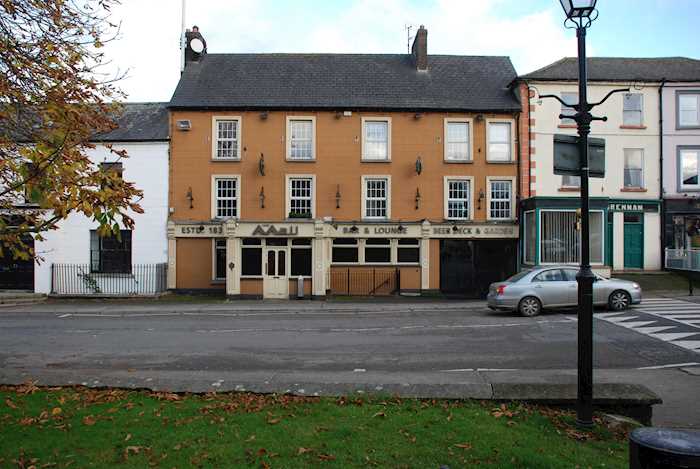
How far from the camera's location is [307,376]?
8.22m

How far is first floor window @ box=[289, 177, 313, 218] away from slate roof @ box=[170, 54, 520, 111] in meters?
3.63

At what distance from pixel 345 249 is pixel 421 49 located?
11294 millimetres

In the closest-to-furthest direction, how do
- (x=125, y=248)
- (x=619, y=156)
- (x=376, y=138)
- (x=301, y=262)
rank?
(x=301, y=262) < (x=125, y=248) < (x=619, y=156) < (x=376, y=138)

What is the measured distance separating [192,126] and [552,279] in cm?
1798

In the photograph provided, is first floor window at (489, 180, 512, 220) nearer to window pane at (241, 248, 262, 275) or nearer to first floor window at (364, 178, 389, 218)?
first floor window at (364, 178, 389, 218)

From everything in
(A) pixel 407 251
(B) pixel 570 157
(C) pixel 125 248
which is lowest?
(A) pixel 407 251

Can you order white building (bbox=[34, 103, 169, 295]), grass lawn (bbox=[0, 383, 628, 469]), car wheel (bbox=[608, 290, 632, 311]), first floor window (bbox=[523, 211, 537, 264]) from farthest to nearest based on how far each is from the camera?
white building (bbox=[34, 103, 169, 295]), first floor window (bbox=[523, 211, 537, 264]), car wheel (bbox=[608, 290, 632, 311]), grass lawn (bbox=[0, 383, 628, 469])

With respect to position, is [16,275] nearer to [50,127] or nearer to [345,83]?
[345,83]

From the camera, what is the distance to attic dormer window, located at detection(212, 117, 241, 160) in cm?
2644

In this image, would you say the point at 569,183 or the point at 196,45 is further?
the point at 196,45

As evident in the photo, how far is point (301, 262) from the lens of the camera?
83.7ft

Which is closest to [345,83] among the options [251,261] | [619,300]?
[251,261]

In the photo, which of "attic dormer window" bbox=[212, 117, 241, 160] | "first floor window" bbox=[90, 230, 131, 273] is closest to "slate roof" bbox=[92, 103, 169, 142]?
"attic dormer window" bbox=[212, 117, 241, 160]

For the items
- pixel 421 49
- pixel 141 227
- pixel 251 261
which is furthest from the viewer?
pixel 421 49
